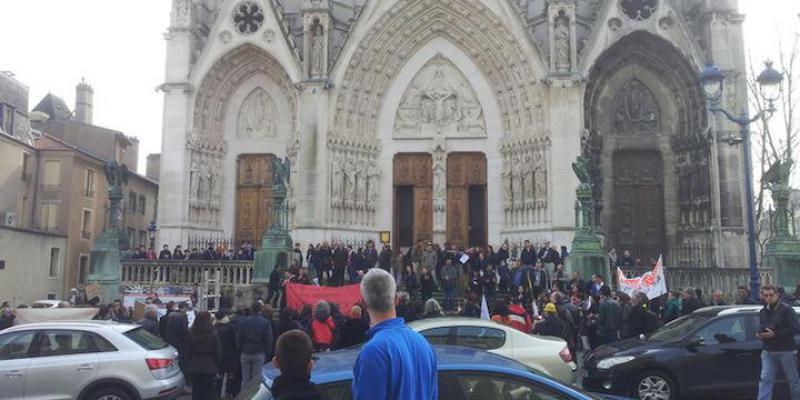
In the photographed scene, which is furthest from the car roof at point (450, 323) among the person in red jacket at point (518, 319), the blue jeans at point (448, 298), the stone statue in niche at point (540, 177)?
the stone statue in niche at point (540, 177)

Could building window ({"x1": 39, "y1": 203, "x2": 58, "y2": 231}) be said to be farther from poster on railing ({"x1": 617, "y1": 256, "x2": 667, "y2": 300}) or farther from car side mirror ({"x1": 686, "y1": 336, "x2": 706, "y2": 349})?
car side mirror ({"x1": 686, "y1": 336, "x2": 706, "y2": 349})

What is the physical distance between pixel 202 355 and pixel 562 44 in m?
17.9

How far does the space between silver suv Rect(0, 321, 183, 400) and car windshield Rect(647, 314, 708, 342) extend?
684 centimetres

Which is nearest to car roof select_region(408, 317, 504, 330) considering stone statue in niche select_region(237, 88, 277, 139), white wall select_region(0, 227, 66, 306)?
stone statue in niche select_region(237, 88, 277, 139)

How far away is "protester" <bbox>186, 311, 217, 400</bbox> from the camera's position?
25.6ft

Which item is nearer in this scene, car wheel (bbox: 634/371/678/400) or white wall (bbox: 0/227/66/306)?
car wheel (bbox: 634/371/678/400)

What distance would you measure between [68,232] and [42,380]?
28.1m

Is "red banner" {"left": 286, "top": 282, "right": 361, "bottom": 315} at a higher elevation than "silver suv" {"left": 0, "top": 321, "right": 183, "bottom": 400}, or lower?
higher

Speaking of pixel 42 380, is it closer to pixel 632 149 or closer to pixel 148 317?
pixel 148 317

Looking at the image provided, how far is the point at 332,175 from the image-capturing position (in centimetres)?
2273

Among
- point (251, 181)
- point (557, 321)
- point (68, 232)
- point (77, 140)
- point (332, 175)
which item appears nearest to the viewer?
point (557, 321)

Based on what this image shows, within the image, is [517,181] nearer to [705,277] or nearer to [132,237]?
[705,277]

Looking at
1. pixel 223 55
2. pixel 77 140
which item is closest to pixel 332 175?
pixel 223 55

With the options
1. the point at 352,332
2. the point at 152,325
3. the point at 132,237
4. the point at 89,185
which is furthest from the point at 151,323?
the point at 132,237
